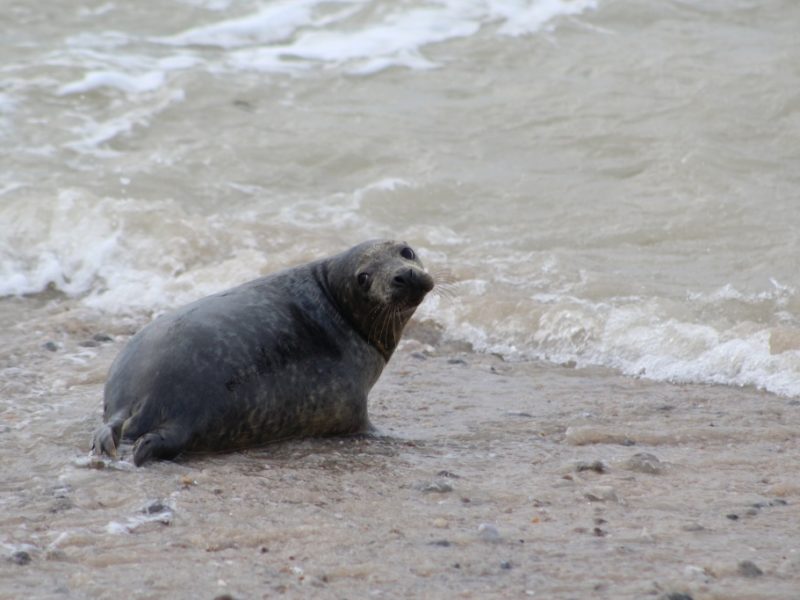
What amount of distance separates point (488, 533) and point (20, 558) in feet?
4.33

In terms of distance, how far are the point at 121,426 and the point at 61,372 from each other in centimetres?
162

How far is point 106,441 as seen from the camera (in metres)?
4.36

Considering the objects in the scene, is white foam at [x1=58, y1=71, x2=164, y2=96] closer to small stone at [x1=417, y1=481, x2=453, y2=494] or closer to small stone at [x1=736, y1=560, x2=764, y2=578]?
small stone at [x1=417, y1=481, x2=453, y2=494]

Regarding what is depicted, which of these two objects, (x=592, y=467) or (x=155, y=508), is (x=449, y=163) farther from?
(x=155, y=508)

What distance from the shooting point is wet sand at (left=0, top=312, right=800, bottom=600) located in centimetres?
333

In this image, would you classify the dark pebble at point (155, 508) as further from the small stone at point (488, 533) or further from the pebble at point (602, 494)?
the pebble at point (602, 494)

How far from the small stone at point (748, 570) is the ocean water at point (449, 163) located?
2615mm

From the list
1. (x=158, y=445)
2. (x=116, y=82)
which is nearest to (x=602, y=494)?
(x=158, y=445)

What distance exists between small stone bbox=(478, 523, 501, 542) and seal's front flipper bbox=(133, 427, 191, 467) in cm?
128

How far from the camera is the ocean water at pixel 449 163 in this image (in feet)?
23.3

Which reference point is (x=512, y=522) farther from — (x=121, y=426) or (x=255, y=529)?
(x=121, y=426)

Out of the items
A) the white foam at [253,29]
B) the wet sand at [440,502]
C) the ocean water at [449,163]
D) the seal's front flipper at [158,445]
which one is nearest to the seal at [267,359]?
the seal's front flipper at [158,445]

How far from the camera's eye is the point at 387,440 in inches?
198

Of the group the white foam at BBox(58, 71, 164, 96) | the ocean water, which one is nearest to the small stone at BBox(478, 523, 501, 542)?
the ocean water
